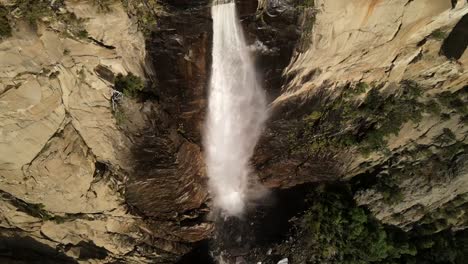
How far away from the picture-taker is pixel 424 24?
11750 mm

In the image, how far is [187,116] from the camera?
42.3 feet

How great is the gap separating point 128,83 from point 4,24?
10.6 feet

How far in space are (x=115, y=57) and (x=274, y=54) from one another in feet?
14.3

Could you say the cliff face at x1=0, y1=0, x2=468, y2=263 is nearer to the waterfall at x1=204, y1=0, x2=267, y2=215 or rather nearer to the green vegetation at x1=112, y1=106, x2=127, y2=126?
the green vegetation at x1=112, y1=106, x2=127, y2=126

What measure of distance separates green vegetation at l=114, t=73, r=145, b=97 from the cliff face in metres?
0.06

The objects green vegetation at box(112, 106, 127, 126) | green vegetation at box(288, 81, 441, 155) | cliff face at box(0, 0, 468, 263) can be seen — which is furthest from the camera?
green vegetation at box(288, 81, 441, 155)

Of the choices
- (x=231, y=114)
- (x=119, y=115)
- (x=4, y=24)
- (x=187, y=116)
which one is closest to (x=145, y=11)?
(x=119, y=115)

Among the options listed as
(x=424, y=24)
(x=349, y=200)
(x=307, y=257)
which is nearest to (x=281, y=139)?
(x=349, y=200)

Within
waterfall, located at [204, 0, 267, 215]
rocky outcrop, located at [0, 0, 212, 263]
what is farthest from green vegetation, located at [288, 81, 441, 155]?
rocky outcrop, located at [0, 0, 212, 263]

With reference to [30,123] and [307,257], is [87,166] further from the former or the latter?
[307,257]

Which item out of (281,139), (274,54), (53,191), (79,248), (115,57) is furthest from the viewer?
(281,139)

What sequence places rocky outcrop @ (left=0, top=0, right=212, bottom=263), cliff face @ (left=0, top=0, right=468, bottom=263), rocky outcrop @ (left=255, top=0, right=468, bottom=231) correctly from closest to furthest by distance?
rocky outcrop @ (left=0, top=0, right=212, bottom=263) < cliff face @ (left=0, top=0, right=468, bottom=263) < rocky outcrop @ (left=255, top=0, right=468, bottom=231)

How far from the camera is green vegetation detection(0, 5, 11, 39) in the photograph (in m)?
9.39

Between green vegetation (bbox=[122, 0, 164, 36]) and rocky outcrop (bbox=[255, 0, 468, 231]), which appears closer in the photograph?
green vegetation (bbox=[122, 0, 164, 36])
